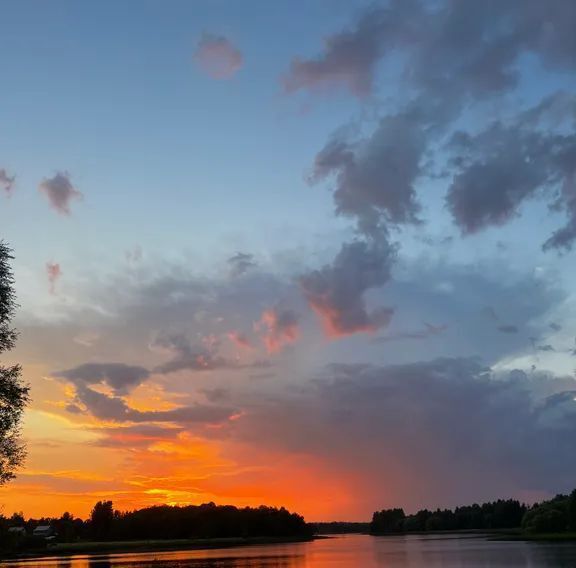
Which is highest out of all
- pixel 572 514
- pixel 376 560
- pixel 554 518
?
pixel 572 514

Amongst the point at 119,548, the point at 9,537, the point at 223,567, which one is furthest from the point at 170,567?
the point at 119,548

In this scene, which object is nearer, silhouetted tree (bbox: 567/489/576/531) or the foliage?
silhouetted tree (bbox: 567/489/576/531)

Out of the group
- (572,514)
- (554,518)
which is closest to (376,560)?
(572,514)

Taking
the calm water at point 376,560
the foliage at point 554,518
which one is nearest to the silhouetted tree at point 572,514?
the foliage at point 554,518

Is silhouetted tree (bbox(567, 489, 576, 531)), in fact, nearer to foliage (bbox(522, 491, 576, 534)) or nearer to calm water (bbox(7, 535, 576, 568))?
foliage (bbox(522, 491, 576, 534))

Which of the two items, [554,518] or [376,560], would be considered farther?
[554,518]

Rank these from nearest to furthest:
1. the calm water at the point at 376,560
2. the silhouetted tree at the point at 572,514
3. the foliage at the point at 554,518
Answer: the calm water at the point at 376,560 → the silhouetted tree at the point at 572,514 → the foliage at the point at 554,518

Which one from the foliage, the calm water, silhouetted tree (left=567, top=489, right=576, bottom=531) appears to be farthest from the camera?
the foliage

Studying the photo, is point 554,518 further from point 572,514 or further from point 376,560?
point 376,560

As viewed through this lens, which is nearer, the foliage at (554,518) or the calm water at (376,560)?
the calm water at (376,560)

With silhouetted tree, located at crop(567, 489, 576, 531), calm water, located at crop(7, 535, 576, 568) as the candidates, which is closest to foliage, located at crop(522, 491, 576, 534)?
silhouetted tree, located at crop(567, 489, 576, 531)

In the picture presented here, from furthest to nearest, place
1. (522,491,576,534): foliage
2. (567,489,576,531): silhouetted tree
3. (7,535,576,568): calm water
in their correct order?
(522,491,576,534): foliage < (567,489,576,531): silhouetted tree < (7,535,576,568): calm water

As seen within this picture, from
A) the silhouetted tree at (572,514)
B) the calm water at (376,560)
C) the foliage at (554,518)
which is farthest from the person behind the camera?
the foliage at (554,518)

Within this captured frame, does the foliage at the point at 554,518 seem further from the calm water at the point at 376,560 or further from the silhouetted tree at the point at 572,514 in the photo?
the calm water at the point at 376,560
